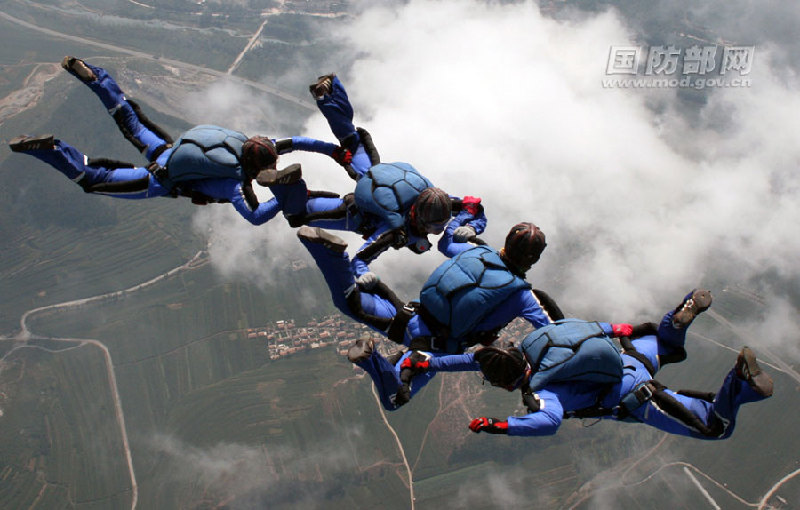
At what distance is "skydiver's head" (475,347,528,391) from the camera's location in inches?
388

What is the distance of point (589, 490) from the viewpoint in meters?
95.1

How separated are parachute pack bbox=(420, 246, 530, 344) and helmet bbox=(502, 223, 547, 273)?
0.84 ft

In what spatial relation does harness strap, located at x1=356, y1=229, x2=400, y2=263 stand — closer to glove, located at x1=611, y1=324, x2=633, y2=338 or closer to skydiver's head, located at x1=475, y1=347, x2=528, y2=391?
skydiver's head, located at x1=475, y1=347, x2=528, y2=391

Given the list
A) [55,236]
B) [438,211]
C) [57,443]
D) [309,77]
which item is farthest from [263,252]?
[438,211]

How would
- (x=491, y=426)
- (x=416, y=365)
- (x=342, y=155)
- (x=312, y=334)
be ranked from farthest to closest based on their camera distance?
(x=312, y=334) → (x=342, y=155) → (x=416, y=365) → (x=491, y=426)

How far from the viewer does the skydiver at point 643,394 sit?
32.9 ft

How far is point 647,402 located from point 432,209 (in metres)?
6.75

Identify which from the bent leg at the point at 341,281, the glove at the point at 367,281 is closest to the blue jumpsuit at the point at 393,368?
the bent leg at the point at 341,281

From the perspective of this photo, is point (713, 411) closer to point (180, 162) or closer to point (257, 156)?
point (257, 156)

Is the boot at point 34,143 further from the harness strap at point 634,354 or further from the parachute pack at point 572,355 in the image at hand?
the harness strap at point 634,354

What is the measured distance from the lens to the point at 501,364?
32.4 ft

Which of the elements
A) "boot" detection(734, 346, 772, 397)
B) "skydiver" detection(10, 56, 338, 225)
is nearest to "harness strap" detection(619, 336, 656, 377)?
"boot" detection(734, 346, 772, 397)

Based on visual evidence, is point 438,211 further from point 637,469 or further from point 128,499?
point 637,469

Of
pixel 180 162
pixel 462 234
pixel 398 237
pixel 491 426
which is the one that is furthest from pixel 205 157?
pixel 491 426
